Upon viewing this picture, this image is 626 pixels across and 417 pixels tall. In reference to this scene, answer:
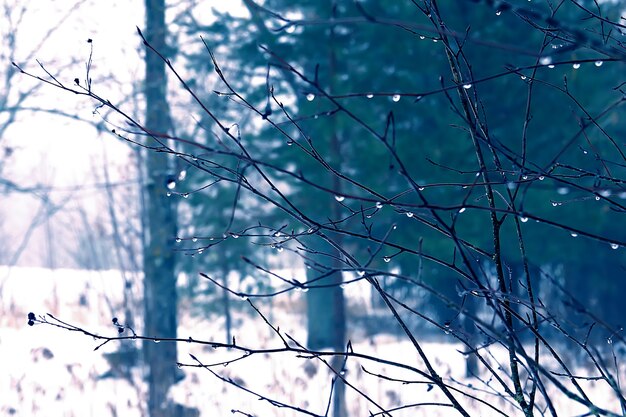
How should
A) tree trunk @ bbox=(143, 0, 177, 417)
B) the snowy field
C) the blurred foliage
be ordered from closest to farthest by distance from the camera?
the snowy field
tree trunk @ bbox=(143, 0, 177, 417)
the blurred foliage

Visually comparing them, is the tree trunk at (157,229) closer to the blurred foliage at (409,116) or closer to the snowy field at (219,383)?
the snowy field at (219,383)

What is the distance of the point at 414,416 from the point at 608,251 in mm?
7967

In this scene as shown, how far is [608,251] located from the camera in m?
13.9

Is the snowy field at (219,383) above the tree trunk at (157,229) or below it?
below

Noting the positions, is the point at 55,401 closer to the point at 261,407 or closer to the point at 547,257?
the point at 261,407

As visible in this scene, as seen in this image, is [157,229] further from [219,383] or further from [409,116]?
[409,116]

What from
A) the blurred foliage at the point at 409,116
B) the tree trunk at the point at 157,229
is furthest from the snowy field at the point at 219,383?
the blurred foliage at the point at 409,116

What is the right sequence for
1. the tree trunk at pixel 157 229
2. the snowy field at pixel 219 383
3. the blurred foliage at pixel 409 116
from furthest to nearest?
the blurred foliage at pixel 409 116 < the tree trunk at pixel 157 229 < the snowy field at pixel 219 383

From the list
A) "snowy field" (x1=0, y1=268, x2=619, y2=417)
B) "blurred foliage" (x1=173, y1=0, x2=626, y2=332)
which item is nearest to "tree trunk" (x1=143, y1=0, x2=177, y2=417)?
"snowy field" (x1=0, y1=268, x2=619, y2=417)

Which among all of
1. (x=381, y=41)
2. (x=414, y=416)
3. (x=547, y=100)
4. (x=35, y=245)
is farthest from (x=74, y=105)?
(x=35, y=245)

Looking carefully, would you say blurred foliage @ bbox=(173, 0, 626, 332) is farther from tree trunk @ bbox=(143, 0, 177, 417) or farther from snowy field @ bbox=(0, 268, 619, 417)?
snowy field @ bbox=(0, 268, 619, 417)

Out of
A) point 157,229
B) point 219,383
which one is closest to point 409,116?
point 157,229

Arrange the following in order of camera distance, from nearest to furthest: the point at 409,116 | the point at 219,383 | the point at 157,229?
1. the point at 219,383
2. the point at 157,229
3. the point at 409,116

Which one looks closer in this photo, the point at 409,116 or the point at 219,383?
the point at 219,383
